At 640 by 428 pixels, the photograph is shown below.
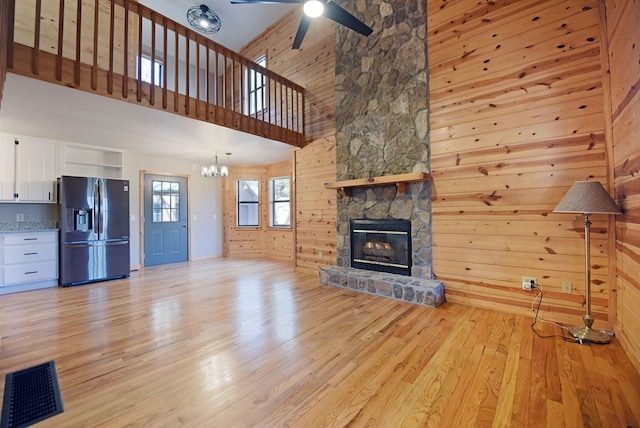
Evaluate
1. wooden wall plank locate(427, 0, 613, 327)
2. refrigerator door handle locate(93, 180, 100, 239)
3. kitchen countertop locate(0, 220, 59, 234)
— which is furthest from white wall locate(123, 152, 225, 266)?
wooden wall plank locate(427, 0, 613, 327)

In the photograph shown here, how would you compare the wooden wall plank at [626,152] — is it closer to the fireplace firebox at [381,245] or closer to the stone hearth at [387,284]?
the stone hearth at [387,284]

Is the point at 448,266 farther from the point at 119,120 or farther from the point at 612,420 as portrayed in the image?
the point at 119,120

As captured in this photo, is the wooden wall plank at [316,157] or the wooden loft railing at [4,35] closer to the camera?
the wooden loft railing at [4,35]

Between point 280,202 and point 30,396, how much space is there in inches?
218

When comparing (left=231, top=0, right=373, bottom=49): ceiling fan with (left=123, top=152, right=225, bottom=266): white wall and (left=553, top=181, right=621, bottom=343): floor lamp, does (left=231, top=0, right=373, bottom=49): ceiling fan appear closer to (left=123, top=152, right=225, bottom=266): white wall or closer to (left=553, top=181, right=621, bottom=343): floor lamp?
(left=553, top=181, right=621, bottom=343): floor lamp

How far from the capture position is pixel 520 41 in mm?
2916

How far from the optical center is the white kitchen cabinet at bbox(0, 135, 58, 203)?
4.07 m

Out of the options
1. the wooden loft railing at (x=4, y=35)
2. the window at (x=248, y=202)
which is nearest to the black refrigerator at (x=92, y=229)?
the wooden loft railing at (x=4, y=35)

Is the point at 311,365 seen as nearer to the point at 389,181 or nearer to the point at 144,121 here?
the point at 389,181

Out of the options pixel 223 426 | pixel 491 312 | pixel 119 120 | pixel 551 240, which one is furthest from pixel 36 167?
pixel 551 240

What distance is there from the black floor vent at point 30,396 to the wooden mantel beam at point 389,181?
3.55 meters

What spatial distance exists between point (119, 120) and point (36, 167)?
1987 mm

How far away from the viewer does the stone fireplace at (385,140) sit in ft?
11.8

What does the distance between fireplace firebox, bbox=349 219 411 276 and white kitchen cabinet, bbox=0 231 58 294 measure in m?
4.74
